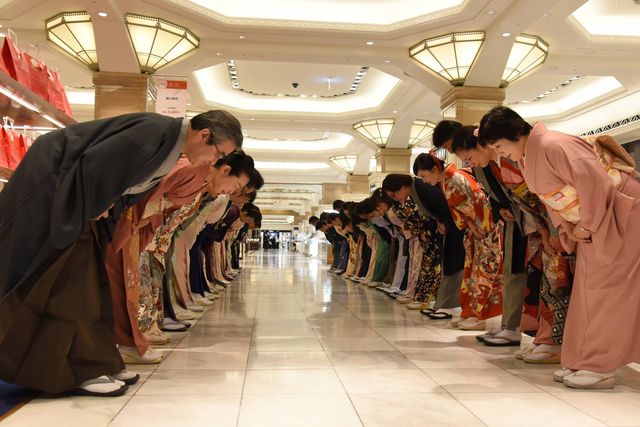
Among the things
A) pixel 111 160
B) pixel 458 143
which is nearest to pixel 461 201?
pixel 458 143

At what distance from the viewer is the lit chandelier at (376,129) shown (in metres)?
15.4

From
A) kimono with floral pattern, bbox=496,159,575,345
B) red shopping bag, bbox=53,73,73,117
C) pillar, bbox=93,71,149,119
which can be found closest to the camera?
kimono with floral pattern, bbox=496,159,575,345

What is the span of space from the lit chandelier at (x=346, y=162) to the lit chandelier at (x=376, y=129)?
15.5 ft

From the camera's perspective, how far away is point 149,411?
211 centimetres

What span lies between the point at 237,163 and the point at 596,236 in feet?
7.41

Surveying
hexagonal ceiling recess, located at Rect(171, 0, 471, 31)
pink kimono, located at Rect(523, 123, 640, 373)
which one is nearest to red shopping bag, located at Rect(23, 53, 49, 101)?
pink kimono, located at Rect(523, 123, 640, 373)

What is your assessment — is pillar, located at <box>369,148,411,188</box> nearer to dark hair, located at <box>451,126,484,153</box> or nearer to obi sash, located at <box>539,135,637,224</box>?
dark hair, located at <box>451,126,484,153</box>

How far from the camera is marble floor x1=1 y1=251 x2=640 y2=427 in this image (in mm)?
2053

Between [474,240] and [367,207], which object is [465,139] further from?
[367,207]

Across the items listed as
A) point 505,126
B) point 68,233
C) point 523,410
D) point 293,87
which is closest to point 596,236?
point 505,126

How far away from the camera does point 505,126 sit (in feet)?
8.61

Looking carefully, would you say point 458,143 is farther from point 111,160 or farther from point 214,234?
point 214,234

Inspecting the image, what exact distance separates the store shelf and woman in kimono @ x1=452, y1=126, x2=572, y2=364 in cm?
233

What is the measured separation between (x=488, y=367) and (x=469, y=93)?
824cm
